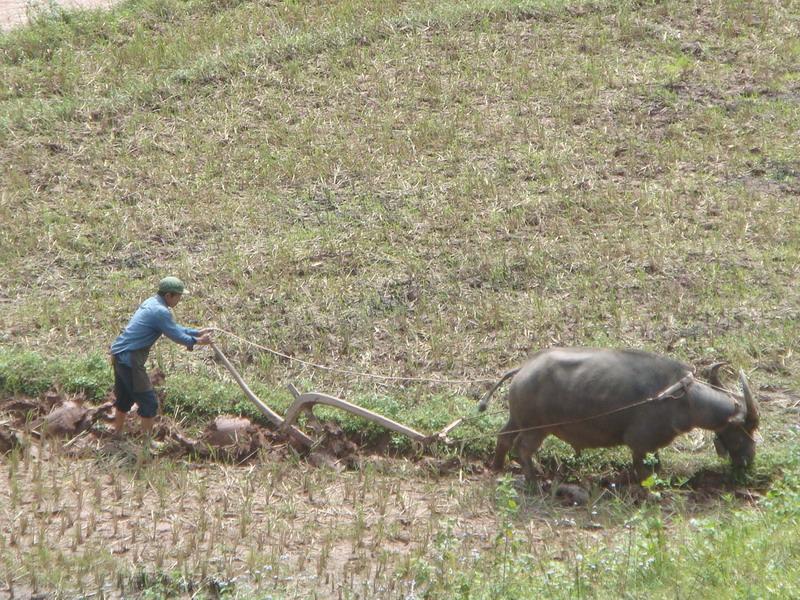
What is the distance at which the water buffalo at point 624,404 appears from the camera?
296 inches

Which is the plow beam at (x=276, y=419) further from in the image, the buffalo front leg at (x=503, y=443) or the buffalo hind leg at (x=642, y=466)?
the buffalo hind leg at (x=642, y=466)

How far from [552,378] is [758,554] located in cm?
214

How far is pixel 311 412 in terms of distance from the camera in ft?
27.1

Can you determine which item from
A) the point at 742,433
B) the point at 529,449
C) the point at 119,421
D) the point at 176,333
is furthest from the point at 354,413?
the point at 742,433

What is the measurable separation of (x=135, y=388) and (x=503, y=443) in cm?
250

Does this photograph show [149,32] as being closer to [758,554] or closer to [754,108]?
[754,108]

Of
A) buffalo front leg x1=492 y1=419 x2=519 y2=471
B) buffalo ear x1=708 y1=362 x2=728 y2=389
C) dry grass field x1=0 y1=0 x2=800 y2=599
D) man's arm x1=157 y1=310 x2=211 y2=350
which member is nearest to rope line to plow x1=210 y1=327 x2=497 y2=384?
dry grass field x1=0 y1=0 x2=800 y2=599

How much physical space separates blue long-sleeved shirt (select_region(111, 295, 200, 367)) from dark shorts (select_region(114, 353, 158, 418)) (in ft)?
0.19

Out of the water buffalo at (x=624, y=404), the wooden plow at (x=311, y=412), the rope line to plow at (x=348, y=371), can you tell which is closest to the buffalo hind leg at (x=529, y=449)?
the water buffalo at (x=624, y=404)

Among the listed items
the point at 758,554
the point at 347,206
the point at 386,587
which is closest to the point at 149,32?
the point at 347,206

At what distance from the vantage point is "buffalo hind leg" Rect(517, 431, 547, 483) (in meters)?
7.67

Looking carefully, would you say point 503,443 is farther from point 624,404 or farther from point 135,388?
point 135,388

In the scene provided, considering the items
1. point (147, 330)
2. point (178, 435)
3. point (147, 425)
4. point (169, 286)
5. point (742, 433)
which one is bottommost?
point (742, 433)

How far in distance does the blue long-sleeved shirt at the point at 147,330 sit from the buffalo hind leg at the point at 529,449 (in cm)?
226
